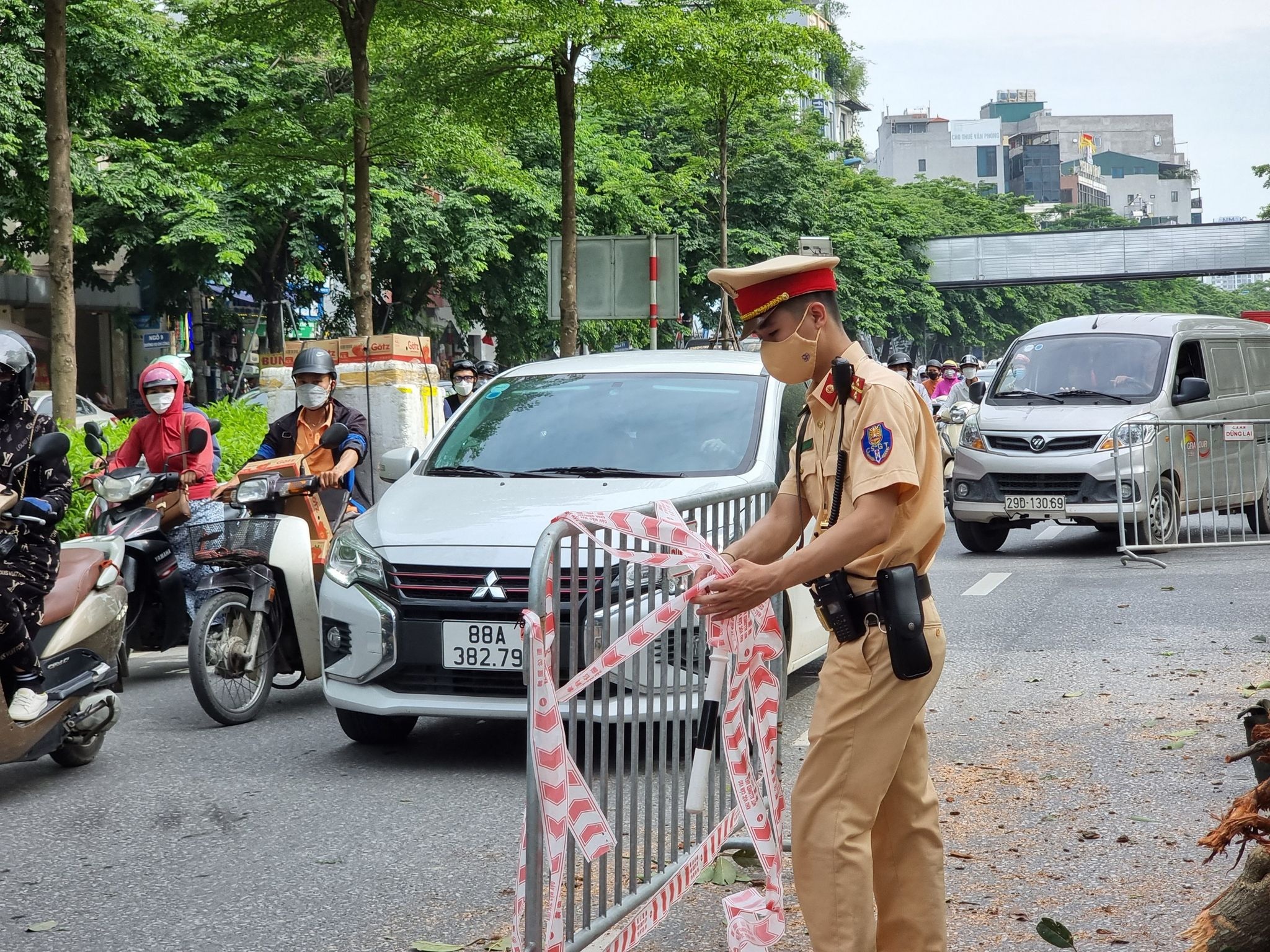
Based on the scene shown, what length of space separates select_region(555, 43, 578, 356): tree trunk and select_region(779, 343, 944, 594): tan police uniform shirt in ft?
49.2

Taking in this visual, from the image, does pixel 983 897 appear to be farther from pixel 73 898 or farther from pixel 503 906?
pixel 73 898

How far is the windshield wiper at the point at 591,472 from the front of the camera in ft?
22.2

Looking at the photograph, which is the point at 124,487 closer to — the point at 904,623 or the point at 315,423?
the point at 315,423

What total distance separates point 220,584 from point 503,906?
329 cm

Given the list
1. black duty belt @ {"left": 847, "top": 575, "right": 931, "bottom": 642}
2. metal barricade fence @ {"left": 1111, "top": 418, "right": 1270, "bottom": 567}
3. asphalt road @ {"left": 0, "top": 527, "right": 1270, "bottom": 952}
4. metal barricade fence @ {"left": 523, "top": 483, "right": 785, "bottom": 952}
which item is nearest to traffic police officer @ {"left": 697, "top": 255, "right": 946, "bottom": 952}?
black duty belt @ {"left": 847, "top": 575, "right": 931, "bottom": 642}

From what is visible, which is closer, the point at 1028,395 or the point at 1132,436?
the point at 1132,436

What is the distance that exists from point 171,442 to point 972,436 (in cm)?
777

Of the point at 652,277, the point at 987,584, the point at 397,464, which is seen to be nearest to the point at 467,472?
the point at 397,464

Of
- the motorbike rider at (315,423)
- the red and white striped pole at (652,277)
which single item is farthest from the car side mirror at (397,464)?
the red and white striped pole at (652,277)

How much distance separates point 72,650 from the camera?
612 centimetres

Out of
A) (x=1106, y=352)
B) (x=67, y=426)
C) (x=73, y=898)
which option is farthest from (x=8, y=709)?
(x=1106, y=352)

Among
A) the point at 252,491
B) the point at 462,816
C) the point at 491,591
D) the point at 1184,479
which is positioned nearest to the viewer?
the point at 462,816

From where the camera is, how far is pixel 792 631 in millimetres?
6719

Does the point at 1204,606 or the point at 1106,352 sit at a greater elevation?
the point at 1106,352
